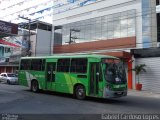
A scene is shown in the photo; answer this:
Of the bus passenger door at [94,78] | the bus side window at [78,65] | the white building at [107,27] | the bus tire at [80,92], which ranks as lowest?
the bus tire at [80,92]

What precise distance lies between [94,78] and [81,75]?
1112mm

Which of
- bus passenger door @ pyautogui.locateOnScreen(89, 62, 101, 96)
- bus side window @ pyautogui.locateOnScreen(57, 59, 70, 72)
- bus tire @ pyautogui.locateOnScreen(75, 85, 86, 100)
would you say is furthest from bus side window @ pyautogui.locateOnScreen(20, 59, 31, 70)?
bus passenger door @ pyautogui.locateOnScreen(89, 62, 101, 96)

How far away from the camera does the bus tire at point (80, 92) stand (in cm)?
1693

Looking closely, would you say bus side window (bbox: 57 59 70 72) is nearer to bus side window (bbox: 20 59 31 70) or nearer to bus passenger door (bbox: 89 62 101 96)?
bus passenger door (bbox: 89 62 101 96)

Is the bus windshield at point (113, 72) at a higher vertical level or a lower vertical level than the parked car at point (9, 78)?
higher

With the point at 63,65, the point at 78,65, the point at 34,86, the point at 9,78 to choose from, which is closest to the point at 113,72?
the point at 78,65

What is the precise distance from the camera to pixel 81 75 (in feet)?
56.1

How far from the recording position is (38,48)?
148 feet

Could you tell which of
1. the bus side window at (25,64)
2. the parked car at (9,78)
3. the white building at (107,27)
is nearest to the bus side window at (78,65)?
the bus side window at (25,64)

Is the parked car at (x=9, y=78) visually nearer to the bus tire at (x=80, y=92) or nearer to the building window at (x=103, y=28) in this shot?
the building window at (x=103, y=28)

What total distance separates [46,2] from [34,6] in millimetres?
6774

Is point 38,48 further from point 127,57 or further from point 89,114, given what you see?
point 89,114

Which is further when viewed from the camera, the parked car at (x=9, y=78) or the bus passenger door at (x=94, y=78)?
the parked car at (x=9, y=78)

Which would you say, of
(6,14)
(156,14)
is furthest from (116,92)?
(6,14)
